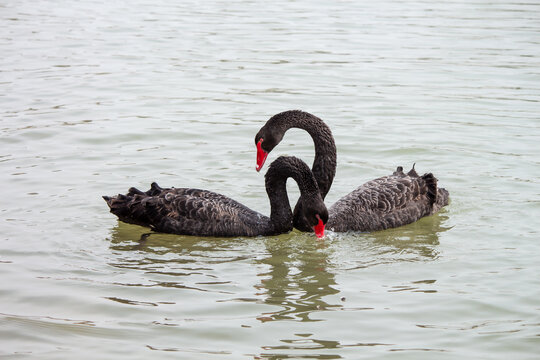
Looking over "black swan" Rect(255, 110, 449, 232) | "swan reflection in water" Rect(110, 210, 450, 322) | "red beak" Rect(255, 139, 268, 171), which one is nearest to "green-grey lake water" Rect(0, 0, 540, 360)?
"swan reflection in water" Rect(110, 210, 450, 322)

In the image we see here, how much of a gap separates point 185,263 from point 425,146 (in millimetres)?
4105

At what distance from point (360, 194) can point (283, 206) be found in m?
0.79

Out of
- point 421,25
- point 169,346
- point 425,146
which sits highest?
point 421,25

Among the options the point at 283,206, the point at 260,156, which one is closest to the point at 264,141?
the point at 260,156

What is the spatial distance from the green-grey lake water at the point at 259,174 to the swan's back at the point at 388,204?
112 millimetres

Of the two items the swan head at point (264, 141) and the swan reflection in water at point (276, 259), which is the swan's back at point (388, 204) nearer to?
the swan reflection in water at point (276, 259)

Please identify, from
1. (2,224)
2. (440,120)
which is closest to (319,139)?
(2,224)

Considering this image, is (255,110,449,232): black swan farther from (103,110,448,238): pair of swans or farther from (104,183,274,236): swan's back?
(104,183,274,236): swan's back

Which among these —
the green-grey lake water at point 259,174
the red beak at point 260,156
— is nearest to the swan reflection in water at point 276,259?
the green-grey lake water at point 259,174

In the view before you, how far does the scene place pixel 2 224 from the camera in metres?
7.58

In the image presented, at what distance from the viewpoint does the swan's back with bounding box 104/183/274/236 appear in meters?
7.43

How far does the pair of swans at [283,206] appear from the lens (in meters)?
7.42

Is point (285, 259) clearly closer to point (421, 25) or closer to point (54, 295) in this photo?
point (54, 295)

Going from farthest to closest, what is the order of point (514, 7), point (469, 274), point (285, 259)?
point (514, 7) → point (285, 259) → point (469, 274)
